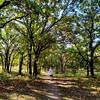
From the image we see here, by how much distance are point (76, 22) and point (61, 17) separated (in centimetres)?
458

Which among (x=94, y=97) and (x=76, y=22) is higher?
(x=76, y=22)

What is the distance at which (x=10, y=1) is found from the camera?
1706 cm

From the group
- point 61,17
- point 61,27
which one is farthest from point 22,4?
point 61,27

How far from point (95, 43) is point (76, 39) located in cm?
254

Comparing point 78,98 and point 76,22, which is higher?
point 76,22

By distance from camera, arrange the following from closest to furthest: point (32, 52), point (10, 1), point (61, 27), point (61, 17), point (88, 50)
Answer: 1. point (10, 1)
2. point (61, 17)
3. point (61, 27)
4. point (32, 52)
5. point (88, 50)

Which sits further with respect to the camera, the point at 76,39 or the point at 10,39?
the point at 10,39

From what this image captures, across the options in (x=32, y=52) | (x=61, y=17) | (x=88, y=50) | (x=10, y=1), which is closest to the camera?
(x=10, y=1)

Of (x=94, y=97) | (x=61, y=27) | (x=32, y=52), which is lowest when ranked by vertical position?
(x=94, y=97)

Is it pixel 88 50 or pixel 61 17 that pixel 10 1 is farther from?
pixel 88 50

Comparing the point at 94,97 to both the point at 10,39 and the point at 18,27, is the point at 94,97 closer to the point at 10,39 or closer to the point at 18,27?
the point at 18,27

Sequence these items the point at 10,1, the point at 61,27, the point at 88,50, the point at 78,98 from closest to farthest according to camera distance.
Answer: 1. the point at 78,98
2. the point at 10,1
3. the point at 61,27
4. the point at 88,50

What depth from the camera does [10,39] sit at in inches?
1967

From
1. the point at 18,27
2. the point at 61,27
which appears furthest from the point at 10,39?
the point at 61,27
